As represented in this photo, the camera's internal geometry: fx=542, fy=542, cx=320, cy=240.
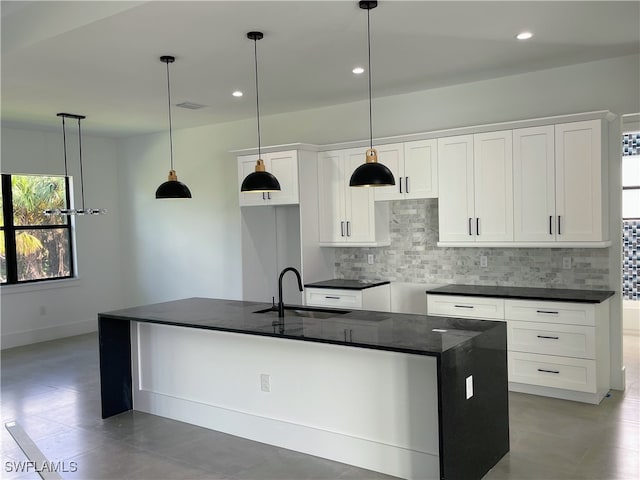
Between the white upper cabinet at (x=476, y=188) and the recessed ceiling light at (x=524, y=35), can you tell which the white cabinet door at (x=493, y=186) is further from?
the recessed ceiling light at (x=524, y=35)

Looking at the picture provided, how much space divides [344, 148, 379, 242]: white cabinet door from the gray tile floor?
218 cm

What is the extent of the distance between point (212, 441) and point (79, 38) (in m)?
2.98

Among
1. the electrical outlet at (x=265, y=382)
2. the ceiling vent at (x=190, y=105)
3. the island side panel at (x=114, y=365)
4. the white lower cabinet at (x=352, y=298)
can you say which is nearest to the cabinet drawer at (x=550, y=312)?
the white lower cabinet at (x=352, y=298)

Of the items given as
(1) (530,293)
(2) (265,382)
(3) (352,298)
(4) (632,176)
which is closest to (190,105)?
(3) (352,298)

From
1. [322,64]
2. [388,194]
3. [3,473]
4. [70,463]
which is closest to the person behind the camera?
[3,473]

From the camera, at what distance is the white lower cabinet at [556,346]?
4387mm

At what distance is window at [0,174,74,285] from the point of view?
7.25m

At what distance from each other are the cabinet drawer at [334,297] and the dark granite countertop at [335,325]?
55.2 inches

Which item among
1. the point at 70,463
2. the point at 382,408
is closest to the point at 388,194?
the point at 382,408

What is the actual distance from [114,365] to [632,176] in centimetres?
659

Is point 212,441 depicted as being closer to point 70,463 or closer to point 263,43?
point 70,463

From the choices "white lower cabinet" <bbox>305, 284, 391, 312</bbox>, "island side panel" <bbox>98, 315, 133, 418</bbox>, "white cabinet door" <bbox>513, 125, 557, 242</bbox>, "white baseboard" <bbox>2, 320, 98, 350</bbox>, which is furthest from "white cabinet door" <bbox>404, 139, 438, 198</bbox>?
"white baseboard" <bbox>2, 320, 98, 350</bbox>

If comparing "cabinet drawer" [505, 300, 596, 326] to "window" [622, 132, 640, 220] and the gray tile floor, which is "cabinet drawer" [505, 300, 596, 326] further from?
"window" [622, 132, 640, 220]

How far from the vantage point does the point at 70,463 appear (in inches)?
140
